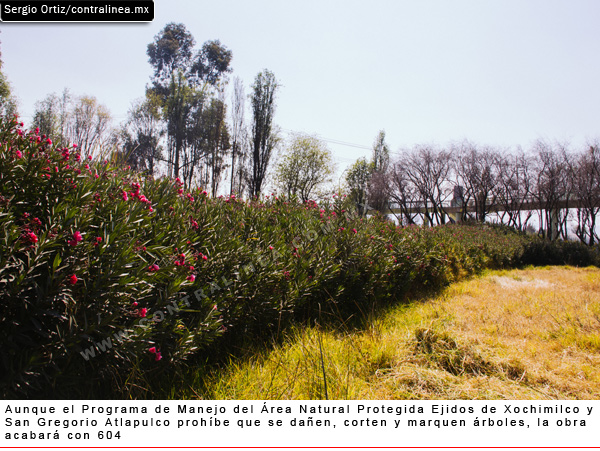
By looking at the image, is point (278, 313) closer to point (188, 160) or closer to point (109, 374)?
point (109, 374)

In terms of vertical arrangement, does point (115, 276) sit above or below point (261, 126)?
→ below

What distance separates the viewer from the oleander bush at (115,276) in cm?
176

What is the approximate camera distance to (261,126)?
25.8 metres

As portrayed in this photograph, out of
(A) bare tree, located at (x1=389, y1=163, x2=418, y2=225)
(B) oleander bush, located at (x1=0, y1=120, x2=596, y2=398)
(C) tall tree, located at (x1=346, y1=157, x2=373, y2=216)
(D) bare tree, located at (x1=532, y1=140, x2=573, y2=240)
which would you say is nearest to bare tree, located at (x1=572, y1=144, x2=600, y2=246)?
(D) bare tree, located at (x1=532, y1=140, x2=573, y2=240)

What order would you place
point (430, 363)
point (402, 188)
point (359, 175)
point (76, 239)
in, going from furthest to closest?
point (359, 175) < point (402, 188) < point (430, 363) < point (76, 239)

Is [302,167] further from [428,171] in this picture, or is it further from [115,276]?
[115,276]

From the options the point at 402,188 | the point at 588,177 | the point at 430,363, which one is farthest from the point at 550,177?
the point at 430,363

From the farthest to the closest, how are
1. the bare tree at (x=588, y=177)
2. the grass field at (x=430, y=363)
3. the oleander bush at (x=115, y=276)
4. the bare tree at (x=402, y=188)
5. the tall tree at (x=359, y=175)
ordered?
1. the tall tree at (x=359, y=175)
2. the bare tree at (x=402, y=188)
3. the bare tree at (x=588, y=177)
4. the grass field at (x=430, y=363)
5. the oleander bush at (x=115, y=276)

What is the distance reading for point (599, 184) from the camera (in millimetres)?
20984

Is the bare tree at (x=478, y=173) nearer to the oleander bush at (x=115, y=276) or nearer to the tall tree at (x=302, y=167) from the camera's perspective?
the tall tree at (x=302, y=167)

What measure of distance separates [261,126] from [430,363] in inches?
978

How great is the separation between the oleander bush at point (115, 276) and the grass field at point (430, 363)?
48 centimetres

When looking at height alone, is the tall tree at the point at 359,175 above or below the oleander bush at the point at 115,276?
above

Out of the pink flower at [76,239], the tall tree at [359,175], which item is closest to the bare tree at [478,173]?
the tall tree at [359,175]
